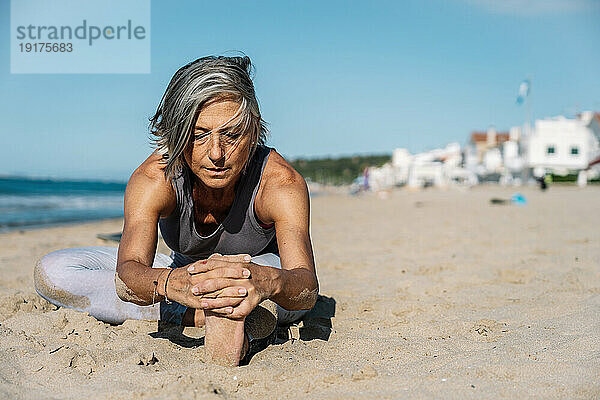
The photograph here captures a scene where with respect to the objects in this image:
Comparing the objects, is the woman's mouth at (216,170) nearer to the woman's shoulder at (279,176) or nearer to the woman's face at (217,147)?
the woman's face at (217,147)

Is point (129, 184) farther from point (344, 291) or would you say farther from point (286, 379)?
point (344, 291)

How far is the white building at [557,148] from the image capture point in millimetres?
35156

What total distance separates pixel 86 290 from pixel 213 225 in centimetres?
76

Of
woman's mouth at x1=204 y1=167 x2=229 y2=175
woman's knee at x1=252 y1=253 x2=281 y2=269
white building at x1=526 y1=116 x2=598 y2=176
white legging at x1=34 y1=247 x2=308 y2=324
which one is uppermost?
white building at x1=526 y1=116 x2=598 y2=176

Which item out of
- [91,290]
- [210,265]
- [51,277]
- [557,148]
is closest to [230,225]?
[210,265]

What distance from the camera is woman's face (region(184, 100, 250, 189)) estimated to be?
1967mm

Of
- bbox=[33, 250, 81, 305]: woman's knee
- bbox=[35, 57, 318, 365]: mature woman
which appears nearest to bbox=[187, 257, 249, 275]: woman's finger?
bbox=[35, 57, 318, 365]: mature woman

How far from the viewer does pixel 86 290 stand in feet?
8.32

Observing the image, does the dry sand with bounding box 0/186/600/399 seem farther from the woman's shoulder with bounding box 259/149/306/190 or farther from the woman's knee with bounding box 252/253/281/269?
the woman's shoulder with bounding box 259/149/306/190

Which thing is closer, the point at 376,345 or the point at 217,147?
the point at 217,147

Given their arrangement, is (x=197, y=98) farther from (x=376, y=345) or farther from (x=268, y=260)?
(x=376, y=345)

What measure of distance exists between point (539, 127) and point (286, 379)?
38.5 m

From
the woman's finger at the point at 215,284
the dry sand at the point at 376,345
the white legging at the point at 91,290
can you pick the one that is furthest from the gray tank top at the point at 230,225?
the woman's finger at the point at 215,284

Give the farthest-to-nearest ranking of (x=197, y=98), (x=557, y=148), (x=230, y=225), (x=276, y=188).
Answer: (x=557, y=148), (x=230, y=225), (x=276, y=188), (x=197, y=98)
